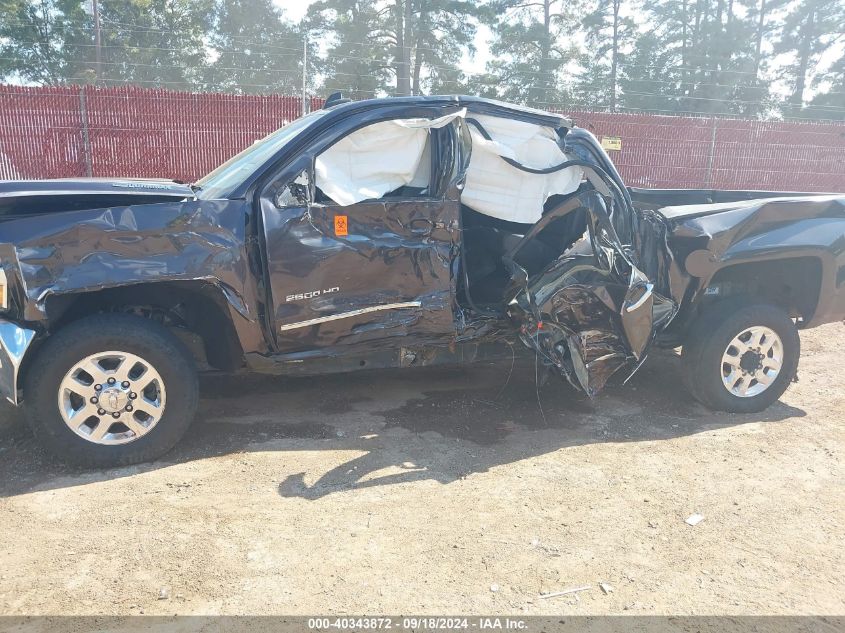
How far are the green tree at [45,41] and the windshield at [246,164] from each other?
26938mm

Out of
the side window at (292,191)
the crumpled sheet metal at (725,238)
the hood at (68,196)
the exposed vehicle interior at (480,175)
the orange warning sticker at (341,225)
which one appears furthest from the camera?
the crumpled sheet metal at (725,238)

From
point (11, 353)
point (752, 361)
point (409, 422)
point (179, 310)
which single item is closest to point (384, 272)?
point (409, 422)

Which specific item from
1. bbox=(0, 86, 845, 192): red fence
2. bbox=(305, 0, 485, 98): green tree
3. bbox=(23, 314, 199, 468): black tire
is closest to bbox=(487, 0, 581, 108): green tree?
bbox=(305, 0, 485, 98): green tree

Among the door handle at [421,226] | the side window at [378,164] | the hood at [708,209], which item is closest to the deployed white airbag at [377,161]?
the side window at [378,164]

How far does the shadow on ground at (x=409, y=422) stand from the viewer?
3.67 m

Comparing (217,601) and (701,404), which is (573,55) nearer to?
(701,404)

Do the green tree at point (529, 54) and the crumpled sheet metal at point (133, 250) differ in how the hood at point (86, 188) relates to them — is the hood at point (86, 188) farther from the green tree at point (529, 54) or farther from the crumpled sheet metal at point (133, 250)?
the green tree at point (529, 54)

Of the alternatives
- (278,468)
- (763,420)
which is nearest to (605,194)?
(763,420)

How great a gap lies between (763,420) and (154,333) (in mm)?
4157

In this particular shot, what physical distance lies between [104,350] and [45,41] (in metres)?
29.5

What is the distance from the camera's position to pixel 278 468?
371 centimetres

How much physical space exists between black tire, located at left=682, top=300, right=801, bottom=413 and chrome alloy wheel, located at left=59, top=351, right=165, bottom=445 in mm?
3608

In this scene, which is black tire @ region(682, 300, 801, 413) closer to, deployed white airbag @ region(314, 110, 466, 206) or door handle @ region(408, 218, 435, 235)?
door handle @ region(408, 218, 435, 235)

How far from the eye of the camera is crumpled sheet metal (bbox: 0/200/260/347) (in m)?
3.30
